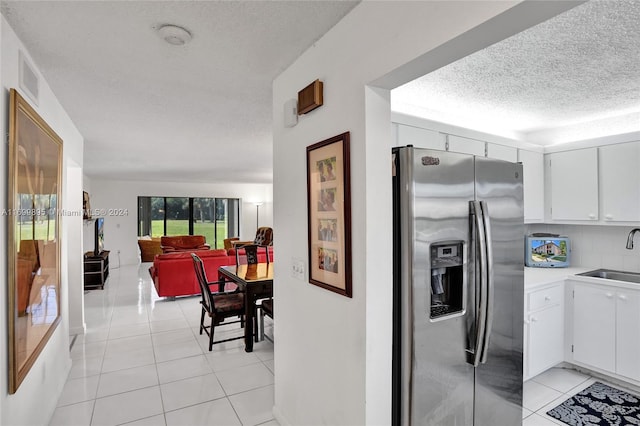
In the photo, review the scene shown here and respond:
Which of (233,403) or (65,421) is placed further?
(233,403)

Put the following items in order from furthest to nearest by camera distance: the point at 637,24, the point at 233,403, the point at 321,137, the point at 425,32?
the point at 233,403 < the point at 321,137 < the point at 637,24 < the point at 425,32

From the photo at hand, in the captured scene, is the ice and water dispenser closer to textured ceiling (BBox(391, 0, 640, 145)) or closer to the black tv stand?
textured ceiling (BBox(391, 0, 640, 145))

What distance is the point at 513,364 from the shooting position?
211cm

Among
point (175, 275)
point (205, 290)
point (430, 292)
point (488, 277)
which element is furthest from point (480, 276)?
point (175, 275)

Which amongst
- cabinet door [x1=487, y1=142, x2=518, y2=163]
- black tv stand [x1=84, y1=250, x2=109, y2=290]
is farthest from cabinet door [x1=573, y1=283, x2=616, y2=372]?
black tv stand [x1=84, y1=250, x2=109, y2=290]

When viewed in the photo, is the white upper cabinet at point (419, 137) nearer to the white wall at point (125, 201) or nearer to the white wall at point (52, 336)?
the white wall at point (52, 336)

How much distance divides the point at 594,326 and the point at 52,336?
4.38 metres

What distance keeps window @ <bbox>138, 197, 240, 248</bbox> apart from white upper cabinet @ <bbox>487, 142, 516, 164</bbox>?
9.47 m

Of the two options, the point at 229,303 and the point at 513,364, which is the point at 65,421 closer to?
the point at 229,303

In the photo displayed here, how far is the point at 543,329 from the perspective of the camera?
9.69 ft

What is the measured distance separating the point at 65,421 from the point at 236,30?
287 cm

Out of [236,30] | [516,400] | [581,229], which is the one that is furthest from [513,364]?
[236,30]

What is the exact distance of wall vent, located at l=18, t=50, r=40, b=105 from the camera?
1.84m

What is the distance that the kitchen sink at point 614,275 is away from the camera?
3.11m
